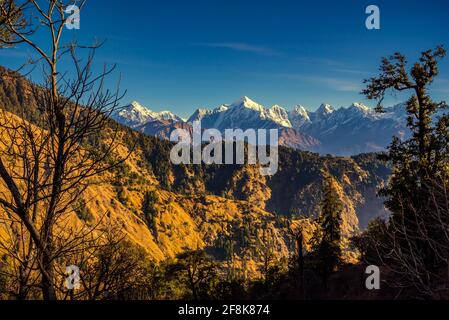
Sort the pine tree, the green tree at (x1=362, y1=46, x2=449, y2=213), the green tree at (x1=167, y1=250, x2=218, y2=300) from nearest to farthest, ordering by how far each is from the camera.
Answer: the green tree at (x1=362, y1=46, x2=449, y2=213) < the green tree at (x1=167, y1=250, x2=218, y2=300) < the pine tree

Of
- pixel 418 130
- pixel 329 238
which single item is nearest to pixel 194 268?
pixel 329 238

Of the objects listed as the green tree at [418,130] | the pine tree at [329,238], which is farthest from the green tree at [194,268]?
the green tree at [418,130]

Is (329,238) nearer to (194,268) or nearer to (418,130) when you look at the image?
(194,268)

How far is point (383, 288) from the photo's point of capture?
104 feet

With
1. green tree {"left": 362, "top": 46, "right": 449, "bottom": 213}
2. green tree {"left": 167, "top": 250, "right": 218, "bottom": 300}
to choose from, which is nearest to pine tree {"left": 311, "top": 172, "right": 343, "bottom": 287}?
green tree {"left": 167, "top": 250, "right": 218, "bottom": 300}

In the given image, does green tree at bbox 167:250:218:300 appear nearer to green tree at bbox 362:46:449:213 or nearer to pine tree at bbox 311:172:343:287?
pine tree at bbox 311:172:343:287

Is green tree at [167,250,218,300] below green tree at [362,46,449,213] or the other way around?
below

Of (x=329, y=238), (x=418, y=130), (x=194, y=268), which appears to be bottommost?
(x=194, y=268)

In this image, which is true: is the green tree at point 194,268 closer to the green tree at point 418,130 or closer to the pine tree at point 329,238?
the pine tree at point 329,238

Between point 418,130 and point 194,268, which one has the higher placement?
point 418,130

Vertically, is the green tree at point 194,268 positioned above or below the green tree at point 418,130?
A: below

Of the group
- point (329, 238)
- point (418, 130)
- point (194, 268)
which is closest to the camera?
point (418, 130)

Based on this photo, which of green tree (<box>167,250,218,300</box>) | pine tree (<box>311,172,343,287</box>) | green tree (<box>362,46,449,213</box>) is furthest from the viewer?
pine tree (<box>311,172,343,287</box>)
